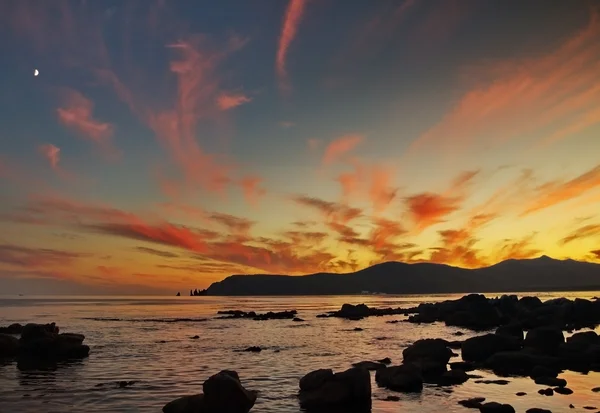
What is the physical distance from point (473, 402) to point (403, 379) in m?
5.45

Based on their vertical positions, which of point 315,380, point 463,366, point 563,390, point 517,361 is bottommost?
point 563,390

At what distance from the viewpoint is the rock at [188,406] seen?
78.4 ft

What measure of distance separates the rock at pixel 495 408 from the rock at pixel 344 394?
19.6ft

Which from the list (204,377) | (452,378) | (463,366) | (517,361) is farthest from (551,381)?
(204,377)

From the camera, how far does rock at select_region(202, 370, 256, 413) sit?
2389cm

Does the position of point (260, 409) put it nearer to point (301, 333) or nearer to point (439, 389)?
point (439, 389)

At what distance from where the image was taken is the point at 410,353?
39.3 m

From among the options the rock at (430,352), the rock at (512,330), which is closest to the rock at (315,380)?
the rock at (430,352)

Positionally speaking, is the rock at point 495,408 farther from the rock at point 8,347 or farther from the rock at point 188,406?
the rock at point 8,347

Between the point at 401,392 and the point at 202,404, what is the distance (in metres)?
13.0

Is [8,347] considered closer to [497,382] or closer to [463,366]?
[463,366]

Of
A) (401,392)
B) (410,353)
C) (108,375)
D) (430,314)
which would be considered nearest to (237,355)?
(108,375)

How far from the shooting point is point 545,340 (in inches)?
1718

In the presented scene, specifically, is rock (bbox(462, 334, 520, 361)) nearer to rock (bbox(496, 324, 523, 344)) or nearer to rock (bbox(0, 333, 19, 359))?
rock (bbox(496, 324, 523, 344))
